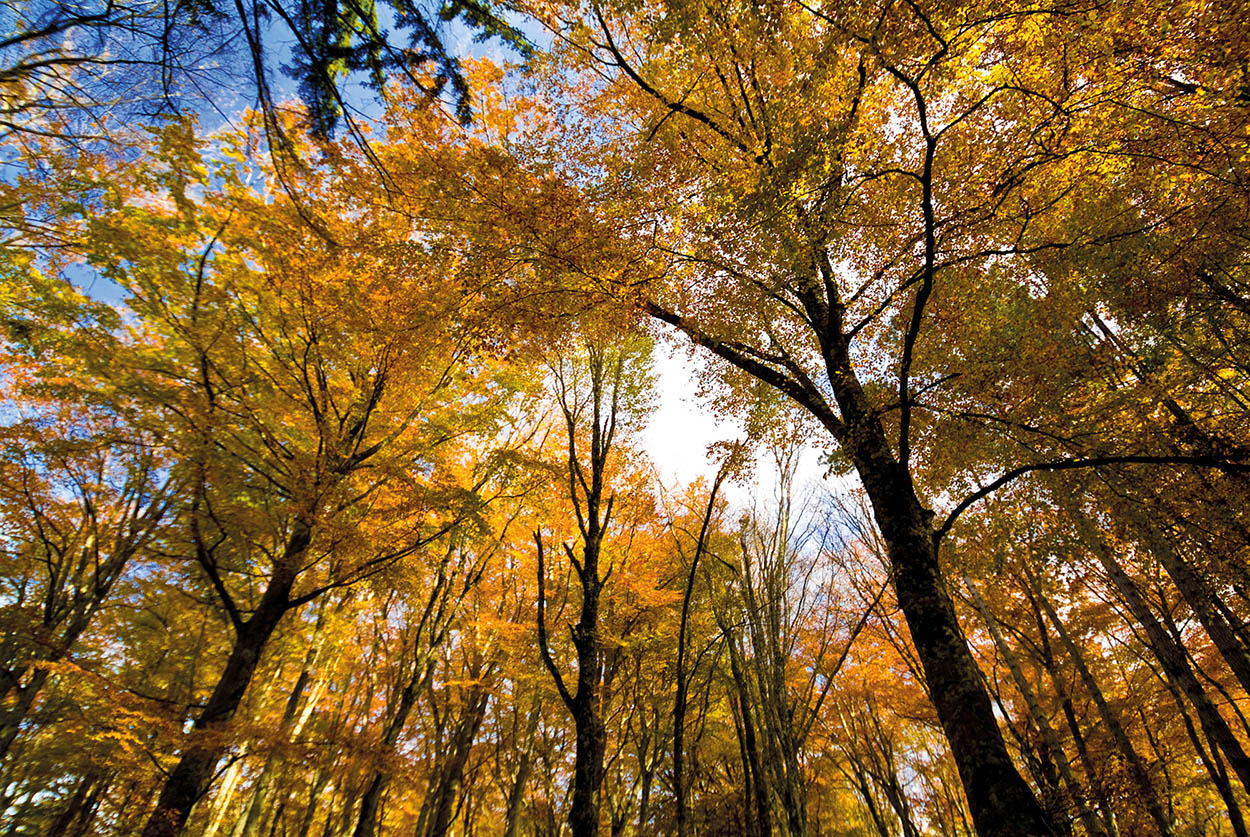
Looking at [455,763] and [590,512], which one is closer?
[590,512]

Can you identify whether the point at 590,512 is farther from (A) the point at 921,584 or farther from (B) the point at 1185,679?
(B) the point at 1185,679

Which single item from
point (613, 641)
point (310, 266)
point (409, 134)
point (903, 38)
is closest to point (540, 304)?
point (409, 134)

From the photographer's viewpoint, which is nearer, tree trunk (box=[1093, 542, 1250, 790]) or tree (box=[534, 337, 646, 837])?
tree (box=[534, 337, 646, 837])

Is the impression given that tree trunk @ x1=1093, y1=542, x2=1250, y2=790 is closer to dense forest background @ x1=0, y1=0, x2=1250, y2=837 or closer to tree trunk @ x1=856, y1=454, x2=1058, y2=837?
dense forest background @ x1=0, y1=0, x2=1250, y2=837

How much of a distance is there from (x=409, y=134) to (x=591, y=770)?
25.5 feet

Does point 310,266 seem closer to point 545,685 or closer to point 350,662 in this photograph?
point 545,685

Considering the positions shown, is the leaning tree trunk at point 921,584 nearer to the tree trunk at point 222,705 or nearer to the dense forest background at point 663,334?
the dense forest background at point 663,334

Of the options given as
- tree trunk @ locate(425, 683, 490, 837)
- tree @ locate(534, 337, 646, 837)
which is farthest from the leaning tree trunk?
tree trunk @ locate(425, 683, 490, 837)

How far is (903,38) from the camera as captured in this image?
11.9 feet

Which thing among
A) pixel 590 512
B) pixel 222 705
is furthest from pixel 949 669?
pixel 222 705

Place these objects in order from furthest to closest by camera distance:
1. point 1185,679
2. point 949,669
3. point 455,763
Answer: point 455,763, point 1185,679, point 949,669

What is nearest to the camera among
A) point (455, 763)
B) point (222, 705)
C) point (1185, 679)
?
point (222, 705)

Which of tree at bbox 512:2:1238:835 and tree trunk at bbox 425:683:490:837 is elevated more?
tree at bbox 512:2:1238:835

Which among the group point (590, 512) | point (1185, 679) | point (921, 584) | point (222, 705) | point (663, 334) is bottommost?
point (222, 705)
